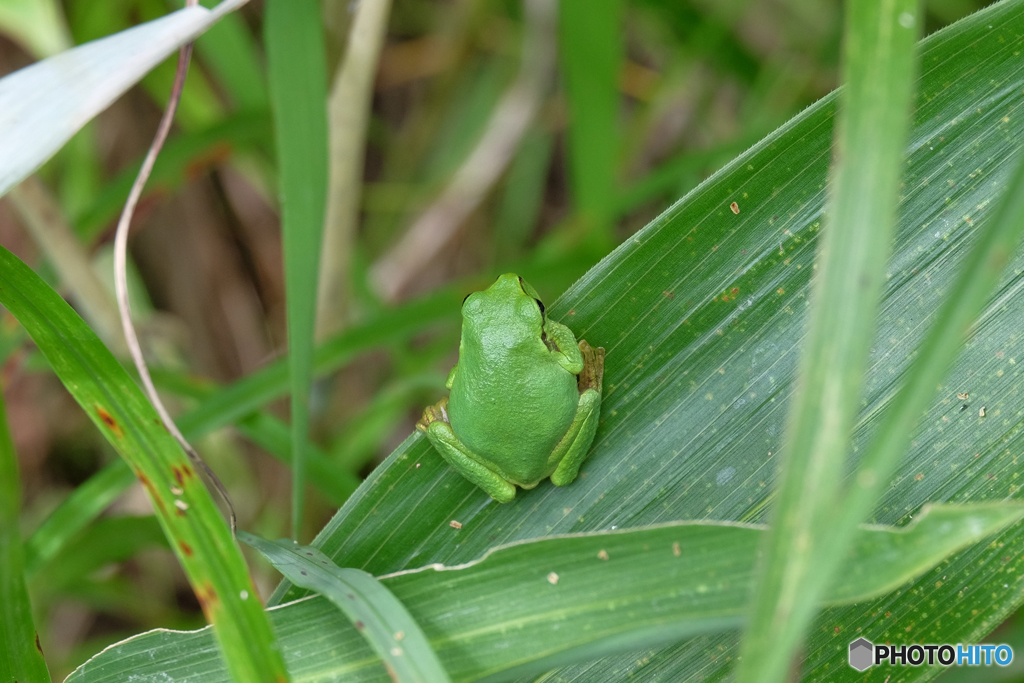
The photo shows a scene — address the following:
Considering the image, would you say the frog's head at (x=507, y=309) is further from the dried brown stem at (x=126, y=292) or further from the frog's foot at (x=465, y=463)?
the dried brown stem at (x=126, y=292)

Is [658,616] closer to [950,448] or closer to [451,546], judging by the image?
[451,546]

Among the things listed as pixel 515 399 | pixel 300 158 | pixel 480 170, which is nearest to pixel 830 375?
pixel 515 399

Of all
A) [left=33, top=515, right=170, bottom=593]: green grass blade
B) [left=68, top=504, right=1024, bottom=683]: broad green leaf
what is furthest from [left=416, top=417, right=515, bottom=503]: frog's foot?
[left=33, top=515, right=170, bottom=593]: green grass blade

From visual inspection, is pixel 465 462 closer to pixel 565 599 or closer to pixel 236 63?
pixel 565 599

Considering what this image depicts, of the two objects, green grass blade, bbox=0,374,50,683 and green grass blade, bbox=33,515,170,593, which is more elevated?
green grass blade, bbox=33,515,170,593

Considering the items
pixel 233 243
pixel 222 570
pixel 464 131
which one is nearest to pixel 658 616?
pixel 222 570

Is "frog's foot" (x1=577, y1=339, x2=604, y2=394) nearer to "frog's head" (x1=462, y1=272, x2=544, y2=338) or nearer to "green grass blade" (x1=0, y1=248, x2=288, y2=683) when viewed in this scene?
"frog's head" (x1=462, y1=272, x2=544, y2=338)
